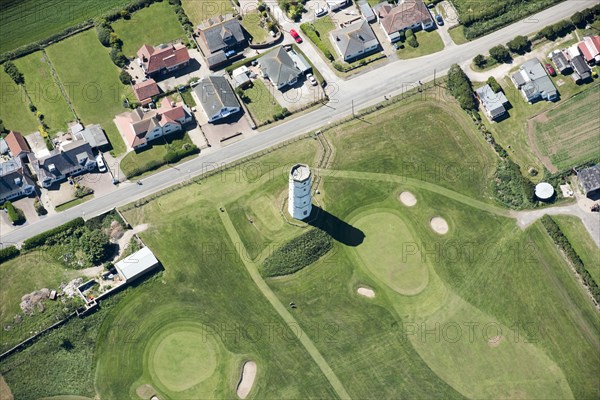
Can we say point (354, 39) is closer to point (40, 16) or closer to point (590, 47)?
point (590, 47)

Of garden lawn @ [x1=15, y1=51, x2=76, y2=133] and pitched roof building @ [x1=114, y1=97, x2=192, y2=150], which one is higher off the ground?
garden lawn @ [x1=15, y1=51, x2=76, y2=133]

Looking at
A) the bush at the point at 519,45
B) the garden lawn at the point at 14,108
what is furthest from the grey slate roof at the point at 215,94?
the bush at the point at 519,45

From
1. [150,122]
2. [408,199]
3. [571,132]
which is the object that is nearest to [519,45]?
[571,132]

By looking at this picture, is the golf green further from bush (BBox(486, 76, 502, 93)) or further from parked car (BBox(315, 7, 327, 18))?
parked car (BBox(315, 7, 327, 18))

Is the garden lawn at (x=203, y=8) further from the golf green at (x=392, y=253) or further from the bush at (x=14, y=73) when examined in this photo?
the golf green at (x=392, y=253)

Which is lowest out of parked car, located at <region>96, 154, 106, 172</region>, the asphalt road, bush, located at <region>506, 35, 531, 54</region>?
bush, located at <region>506, 35, 531, 54</region>

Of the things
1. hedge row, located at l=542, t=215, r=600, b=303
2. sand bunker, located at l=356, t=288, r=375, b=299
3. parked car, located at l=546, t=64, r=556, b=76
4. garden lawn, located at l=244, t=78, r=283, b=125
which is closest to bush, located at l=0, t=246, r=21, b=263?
garden lawn, located at l=244, t=78, r=283, b=125

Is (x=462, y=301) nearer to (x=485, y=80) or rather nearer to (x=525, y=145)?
(x=525, y=145)
